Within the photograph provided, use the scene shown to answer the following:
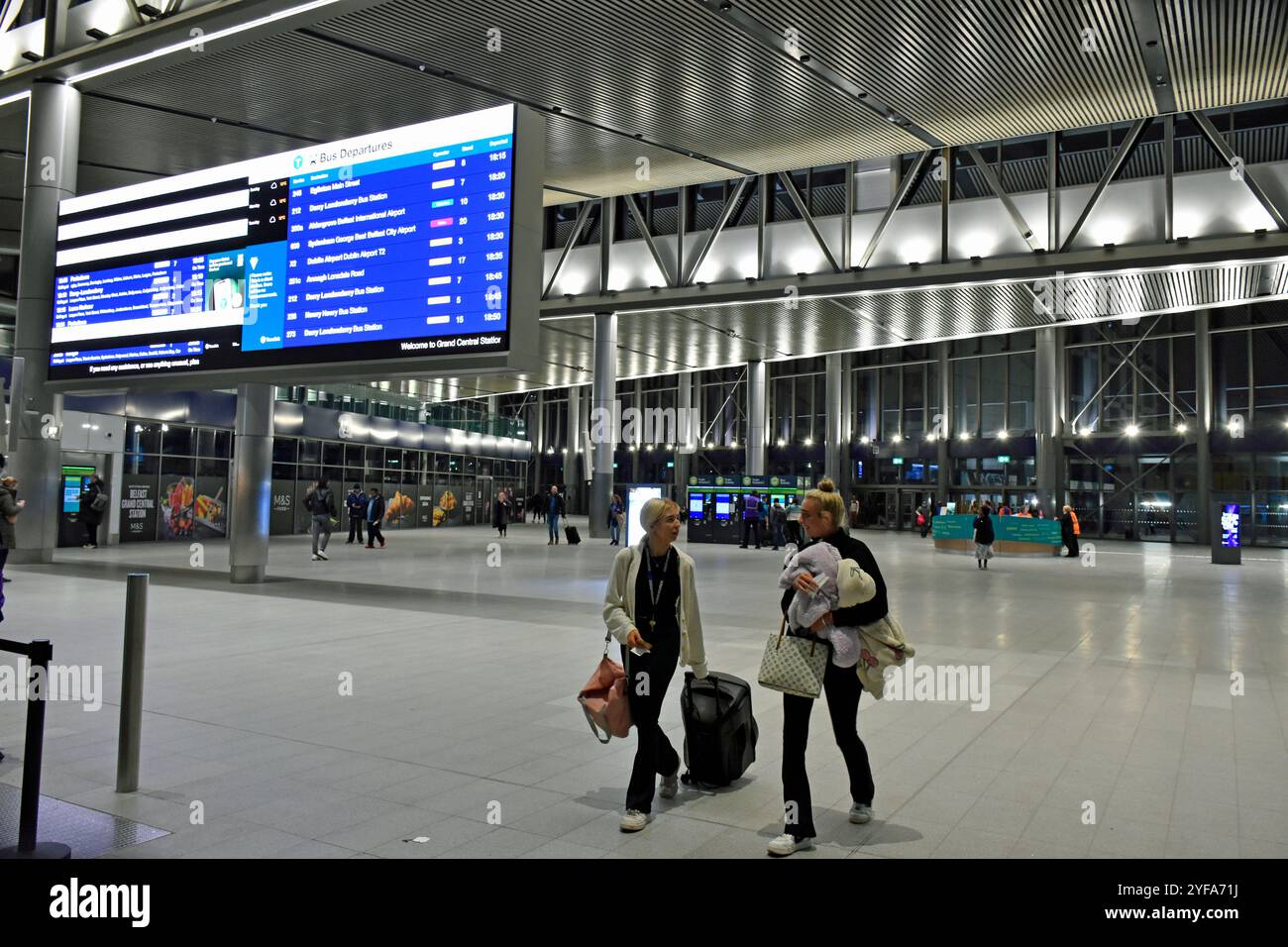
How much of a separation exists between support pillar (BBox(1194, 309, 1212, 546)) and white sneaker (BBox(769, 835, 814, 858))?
39.3 meters

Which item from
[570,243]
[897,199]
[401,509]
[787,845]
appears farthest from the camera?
[401,509]

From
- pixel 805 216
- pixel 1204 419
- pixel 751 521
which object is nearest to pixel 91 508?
pixel 751 521

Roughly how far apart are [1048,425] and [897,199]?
1853 cm

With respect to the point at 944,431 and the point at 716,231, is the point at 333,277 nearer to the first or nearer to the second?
the point at 716,231

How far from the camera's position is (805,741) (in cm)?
410

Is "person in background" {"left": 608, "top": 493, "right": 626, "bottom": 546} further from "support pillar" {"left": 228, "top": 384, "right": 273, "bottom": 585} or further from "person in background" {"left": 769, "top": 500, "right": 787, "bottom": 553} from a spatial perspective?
"support pillar" {"left": 228, "top": 384, "right": 273, "bottom": 585}

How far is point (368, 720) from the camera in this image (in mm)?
6094

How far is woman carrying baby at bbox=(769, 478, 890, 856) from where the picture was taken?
3900mm

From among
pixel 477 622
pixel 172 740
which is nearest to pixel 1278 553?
pixel 477 622

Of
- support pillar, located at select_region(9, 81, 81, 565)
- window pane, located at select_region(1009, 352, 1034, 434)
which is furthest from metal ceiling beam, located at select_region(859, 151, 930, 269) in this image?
window pane, located at select_region(1009, 352, 1034, 434)
